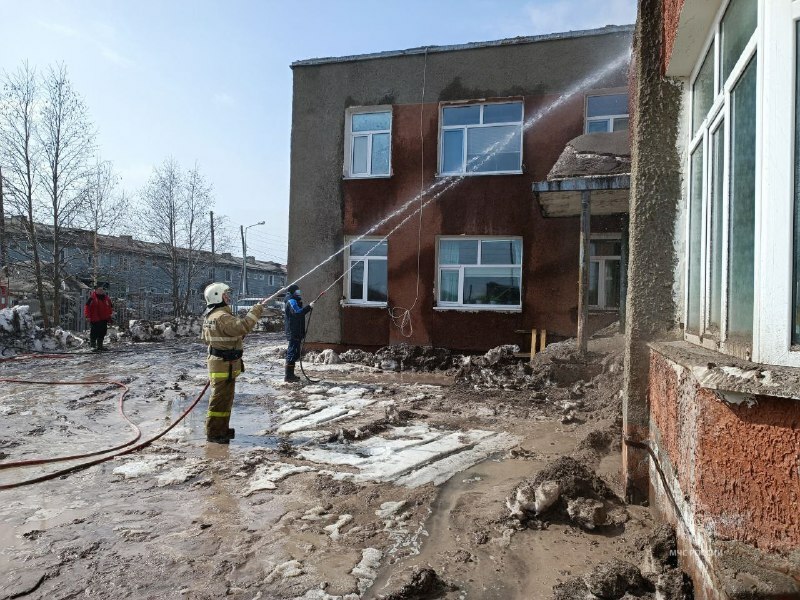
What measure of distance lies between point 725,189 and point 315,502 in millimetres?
3451

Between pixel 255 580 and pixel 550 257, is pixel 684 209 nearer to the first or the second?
pixel 255 580

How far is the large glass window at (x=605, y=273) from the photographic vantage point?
1123cm

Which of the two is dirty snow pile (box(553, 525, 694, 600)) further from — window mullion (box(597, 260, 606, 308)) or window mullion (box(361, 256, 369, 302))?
window mullion (box(361, 256, 369, 302))

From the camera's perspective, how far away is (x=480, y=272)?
40.6ft

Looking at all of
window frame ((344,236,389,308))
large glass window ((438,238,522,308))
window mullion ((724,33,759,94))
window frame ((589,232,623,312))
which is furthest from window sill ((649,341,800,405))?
window frame ((344,236,389,308))

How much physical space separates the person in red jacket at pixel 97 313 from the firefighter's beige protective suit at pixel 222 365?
424 inches

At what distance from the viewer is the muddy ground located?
3002 millimetres

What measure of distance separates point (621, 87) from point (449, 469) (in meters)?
9.76

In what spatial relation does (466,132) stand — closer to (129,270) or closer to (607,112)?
→ (607,112)

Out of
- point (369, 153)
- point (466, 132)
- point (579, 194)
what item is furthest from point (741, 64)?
point (369, 153)

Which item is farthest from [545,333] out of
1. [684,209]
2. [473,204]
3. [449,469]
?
[684,209]

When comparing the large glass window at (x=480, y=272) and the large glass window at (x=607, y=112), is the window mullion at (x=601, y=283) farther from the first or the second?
the large glass window at (x=607, y=112)

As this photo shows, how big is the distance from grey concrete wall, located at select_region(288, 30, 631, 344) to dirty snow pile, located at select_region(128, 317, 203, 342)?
19.3 ft

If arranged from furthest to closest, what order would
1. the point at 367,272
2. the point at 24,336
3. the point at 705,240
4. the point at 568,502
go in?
the point at 24,336
the point at 367,272
the point at 568,502
the point at 705,240
